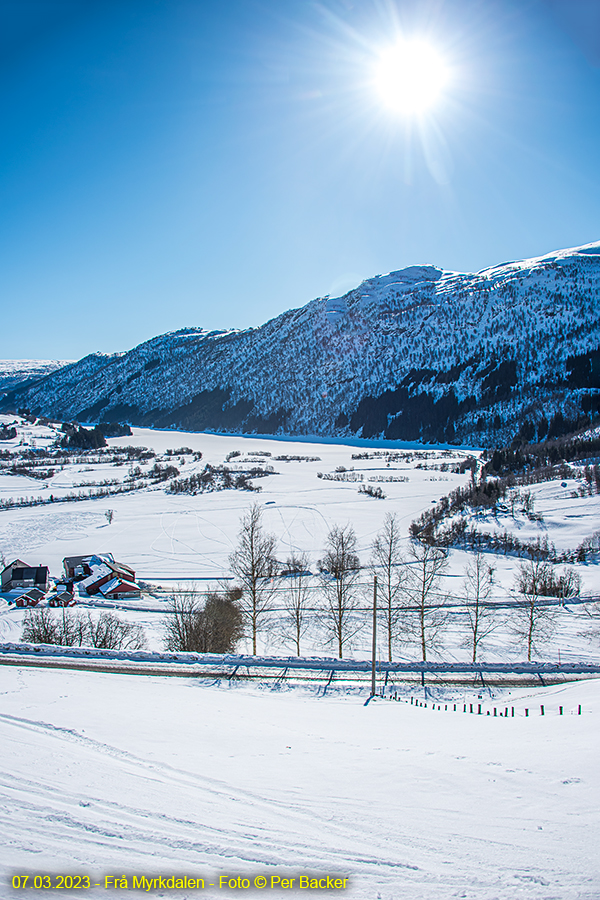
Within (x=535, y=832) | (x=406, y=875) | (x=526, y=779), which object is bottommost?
(x=526, y=779)

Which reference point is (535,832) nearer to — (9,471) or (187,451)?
(9,471)

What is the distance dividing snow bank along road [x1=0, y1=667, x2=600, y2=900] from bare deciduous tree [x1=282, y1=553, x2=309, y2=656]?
617 inches

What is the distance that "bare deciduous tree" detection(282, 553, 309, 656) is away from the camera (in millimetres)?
31973

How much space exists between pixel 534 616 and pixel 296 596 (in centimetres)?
2013

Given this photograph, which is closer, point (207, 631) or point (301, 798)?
point (301, 798)

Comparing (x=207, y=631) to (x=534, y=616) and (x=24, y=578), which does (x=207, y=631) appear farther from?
(x=24, y=578)

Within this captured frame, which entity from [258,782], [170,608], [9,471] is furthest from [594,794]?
[9,471]

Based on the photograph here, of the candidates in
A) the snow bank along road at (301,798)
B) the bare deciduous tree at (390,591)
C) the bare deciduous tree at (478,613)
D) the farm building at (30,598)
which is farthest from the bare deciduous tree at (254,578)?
the farm building at (30,598)

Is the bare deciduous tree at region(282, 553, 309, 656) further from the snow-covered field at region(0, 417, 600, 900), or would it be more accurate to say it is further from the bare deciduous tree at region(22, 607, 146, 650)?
the snow-covered field at region(0, 417, 600, 900)

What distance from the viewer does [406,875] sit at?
20.9 ft

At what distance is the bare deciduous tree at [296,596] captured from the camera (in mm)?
31973

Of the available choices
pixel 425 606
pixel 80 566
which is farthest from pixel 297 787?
pixel 80 566

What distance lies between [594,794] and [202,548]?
5787 cm

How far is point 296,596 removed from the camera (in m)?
42.4
